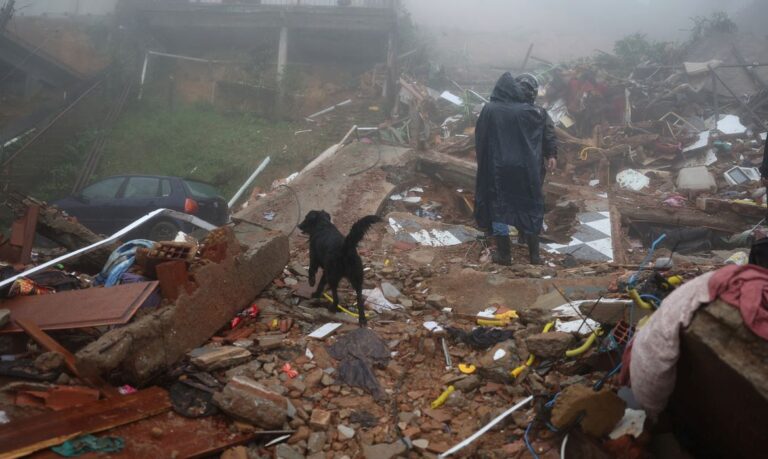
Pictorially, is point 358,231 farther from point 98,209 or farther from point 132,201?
point 98,209

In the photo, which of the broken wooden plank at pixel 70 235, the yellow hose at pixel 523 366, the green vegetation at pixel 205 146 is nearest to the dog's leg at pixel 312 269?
the broken wooden plank at pixel 70 235

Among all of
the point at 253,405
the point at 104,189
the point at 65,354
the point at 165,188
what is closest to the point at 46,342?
the point at 65,354

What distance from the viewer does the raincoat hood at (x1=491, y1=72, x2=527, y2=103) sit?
5.93 metres

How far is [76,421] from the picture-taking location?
2.83 m

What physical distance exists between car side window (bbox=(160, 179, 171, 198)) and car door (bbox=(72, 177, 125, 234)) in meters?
0.75

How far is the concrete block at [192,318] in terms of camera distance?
3203 mm

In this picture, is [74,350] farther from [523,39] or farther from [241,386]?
[523,39]

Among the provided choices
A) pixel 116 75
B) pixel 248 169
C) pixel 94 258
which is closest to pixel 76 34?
pixel 116 75

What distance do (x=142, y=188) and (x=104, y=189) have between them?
71 centimetres

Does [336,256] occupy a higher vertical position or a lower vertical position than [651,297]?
lower

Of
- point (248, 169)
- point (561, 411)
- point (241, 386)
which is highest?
point (561, 411)

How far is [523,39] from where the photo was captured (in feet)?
78.0

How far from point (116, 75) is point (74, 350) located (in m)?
14.9

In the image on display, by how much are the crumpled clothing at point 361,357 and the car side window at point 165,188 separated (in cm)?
606
